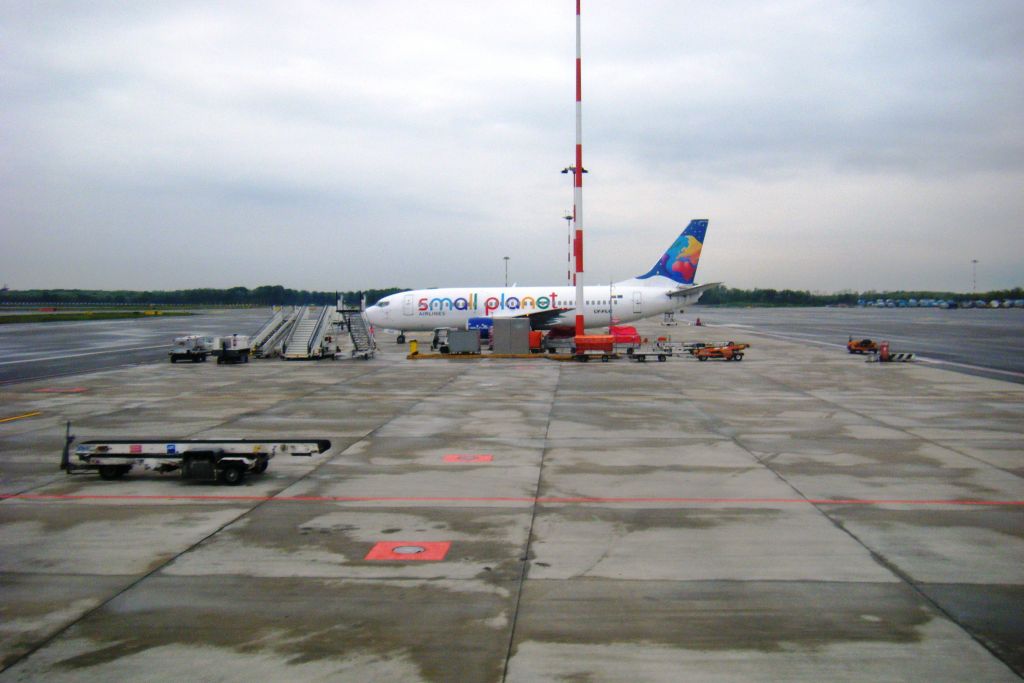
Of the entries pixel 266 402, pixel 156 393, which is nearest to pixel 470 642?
pixel 266 402

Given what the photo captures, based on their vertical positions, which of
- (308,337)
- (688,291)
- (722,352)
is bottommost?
(722,352)

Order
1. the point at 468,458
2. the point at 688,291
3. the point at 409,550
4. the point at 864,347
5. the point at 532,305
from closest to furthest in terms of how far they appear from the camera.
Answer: the point at 409,550 < the point at 468,458 < the point at 864,347 < the point at 688,291 < the point at 532,305

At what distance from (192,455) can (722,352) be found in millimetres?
31521

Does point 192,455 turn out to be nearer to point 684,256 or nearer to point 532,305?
point 532,305

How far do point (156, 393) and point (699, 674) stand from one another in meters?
25.0

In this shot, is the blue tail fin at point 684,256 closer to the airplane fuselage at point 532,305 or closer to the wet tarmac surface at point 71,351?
the airplane fuselage at point 532,305

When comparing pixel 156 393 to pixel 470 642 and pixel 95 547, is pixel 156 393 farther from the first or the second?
A: pixel 470 642

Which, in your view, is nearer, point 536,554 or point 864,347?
point 536,554

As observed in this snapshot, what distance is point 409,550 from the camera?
31.7 ft

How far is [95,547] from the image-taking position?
32.5ft

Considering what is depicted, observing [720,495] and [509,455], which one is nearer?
[720,495]

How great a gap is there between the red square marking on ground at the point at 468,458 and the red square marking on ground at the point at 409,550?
516 cm

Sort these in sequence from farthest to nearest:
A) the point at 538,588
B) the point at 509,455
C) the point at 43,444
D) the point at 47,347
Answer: the point at 47,347 → the point at 43,444 → the point at 509,455 → the point at 538,588

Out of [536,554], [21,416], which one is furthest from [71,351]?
[536,554]
